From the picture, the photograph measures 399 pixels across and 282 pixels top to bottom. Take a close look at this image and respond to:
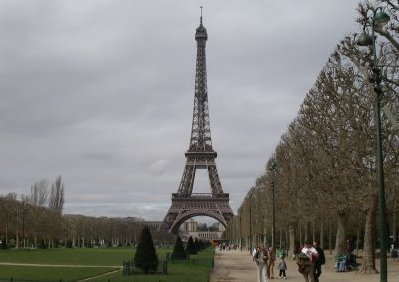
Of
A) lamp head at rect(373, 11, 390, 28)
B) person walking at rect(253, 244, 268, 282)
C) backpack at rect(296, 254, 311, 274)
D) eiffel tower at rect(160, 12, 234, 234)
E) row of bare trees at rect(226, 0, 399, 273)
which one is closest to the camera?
lamp head at rect(373, 11, 390, 28)

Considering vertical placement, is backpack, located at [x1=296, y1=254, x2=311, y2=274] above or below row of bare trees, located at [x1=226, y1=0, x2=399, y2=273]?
below

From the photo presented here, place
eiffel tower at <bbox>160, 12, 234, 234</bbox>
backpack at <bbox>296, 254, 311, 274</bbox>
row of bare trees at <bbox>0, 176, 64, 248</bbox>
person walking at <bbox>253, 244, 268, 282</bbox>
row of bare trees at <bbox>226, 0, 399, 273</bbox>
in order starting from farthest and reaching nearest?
eiffel tower at <bbox>160, 12, 234, 234</bbox>, row of bare trees at <bbox>0, 176, 64, 248</bbox>, row of bare trees at <bbox>226, 0, 399, 273</bbox>, person walking at <bbox>253, 244, 268, 282</bbox>, backpack at <bbox>296, 254, 311, 274</bbox>

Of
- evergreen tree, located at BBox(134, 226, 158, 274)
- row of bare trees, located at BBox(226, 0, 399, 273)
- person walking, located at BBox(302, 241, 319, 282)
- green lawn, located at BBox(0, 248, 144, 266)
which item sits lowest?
green lawn, located at BBox(0, 248, 144, 266)

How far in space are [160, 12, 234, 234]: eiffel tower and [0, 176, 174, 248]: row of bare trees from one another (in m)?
6.56

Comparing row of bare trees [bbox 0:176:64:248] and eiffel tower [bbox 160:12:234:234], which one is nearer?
row of bare trees [bbox 0:176:64:248]

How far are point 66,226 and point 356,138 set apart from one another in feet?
316

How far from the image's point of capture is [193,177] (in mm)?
142750

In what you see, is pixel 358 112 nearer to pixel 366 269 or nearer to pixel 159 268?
pixel 366 269

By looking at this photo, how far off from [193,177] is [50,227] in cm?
5252

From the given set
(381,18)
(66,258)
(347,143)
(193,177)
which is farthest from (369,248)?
(193,177)

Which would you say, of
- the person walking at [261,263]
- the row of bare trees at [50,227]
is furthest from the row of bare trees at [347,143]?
the row of bare trees at [50,227]

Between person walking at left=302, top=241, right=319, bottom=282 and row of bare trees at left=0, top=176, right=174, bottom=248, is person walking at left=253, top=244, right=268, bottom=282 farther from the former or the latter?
row of bare trees at left=0, top=176, right=174, bottom=248

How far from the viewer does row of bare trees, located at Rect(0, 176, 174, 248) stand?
90.6m

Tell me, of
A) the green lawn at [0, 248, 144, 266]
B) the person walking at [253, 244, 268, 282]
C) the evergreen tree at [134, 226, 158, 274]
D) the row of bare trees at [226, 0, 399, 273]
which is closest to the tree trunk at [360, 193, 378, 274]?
the row of bare trees at [226, 0, 399, 273]
